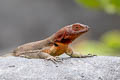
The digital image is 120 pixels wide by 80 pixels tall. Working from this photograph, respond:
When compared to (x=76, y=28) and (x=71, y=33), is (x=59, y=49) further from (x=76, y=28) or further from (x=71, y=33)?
(x=76, y=28)

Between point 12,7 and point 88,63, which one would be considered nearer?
point 88,63

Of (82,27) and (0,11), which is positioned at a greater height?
(0,11)

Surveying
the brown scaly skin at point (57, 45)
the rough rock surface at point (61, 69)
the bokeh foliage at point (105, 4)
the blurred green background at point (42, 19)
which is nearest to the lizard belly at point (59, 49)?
the brown scaly skin at point (57, 45)

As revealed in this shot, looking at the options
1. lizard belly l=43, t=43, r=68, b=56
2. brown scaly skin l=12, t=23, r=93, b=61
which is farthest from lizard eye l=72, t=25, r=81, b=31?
lizard belly l=43, t=43, r=68, b=56

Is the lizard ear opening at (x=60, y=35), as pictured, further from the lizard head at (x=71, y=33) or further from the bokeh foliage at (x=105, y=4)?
the bokeh foliage at (x=105, y=4)

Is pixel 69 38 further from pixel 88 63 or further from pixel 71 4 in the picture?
Answer: pixel 71 4

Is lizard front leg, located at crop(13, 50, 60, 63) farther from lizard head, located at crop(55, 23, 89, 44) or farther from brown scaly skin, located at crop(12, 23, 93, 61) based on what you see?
lizard head, located at crop(55, 23, 89, 44)

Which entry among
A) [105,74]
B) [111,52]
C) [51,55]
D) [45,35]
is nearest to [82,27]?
[51,55]

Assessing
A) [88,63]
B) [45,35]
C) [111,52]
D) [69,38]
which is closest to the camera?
[88,63]
